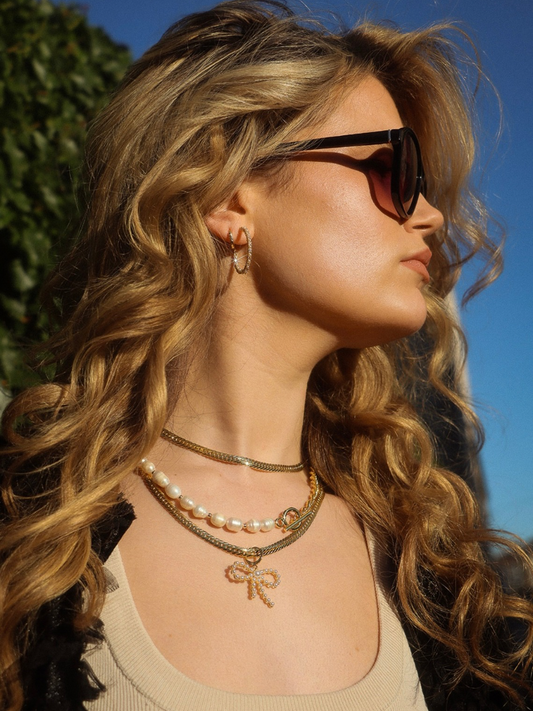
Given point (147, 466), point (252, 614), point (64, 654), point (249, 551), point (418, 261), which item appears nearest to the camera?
point (64, 654)

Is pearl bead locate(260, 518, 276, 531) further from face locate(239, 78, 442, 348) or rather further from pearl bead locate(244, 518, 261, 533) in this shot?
face locate(239, 78, 442, 348)

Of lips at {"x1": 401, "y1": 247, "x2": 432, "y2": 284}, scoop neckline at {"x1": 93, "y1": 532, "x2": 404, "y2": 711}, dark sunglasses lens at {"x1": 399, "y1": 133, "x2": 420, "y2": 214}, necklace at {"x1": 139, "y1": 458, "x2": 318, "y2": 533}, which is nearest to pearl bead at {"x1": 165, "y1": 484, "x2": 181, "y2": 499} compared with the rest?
A: necklace at {"x1": 139, "y1": 458, "x2": 318, "y2": 533}

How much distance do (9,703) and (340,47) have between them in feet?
7.00

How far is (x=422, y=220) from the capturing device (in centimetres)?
220

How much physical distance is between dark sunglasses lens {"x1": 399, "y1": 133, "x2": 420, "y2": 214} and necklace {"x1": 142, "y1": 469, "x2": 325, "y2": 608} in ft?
3.32

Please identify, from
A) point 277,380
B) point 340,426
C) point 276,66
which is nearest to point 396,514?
point 340,426

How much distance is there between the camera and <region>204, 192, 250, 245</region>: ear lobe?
2111 mm

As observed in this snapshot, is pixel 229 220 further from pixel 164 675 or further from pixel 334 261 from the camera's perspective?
pixel 164 675

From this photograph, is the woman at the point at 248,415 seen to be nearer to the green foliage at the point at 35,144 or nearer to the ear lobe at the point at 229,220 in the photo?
the ear lobe at the point at 229,220

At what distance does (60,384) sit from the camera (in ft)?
6.94

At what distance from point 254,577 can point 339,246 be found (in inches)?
37.3

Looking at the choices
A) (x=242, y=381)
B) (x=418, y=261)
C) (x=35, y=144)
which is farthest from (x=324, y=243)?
(x=35, y=144)

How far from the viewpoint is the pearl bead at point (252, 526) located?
1987mm

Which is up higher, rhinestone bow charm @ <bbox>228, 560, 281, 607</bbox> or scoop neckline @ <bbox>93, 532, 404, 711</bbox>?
rhinestone bow charm @ <bbox>228, 560, 281, 607</bbox>
